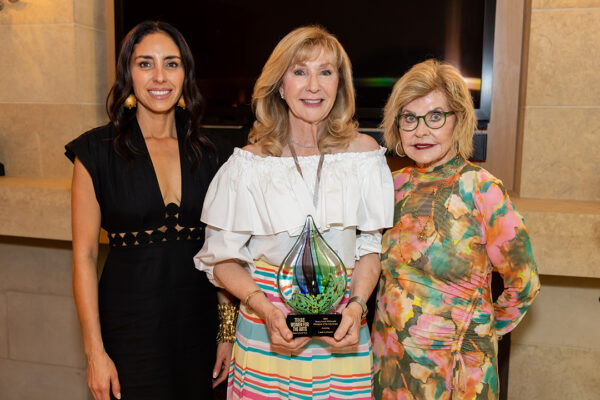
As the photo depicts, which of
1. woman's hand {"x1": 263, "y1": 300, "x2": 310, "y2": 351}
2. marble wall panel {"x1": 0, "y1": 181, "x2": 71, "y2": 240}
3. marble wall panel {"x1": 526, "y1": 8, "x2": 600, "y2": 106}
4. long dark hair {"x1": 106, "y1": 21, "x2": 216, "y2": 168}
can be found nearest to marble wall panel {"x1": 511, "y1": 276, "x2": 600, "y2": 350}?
marble wall panel {"x1": 526, "y1": 8, "x2": 600, "y2": 106}

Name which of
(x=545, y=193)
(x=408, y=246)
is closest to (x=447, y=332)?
(x=408, y=246)

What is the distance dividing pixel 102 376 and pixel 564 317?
1.88 m

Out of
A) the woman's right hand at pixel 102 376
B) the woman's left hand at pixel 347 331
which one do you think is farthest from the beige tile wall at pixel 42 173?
the woman's left hand at pixel 347 331

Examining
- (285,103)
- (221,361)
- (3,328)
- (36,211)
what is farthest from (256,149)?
(3,328)

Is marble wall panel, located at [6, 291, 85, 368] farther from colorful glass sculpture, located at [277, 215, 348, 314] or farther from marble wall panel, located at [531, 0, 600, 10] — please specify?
marble wall panel, located at [531, 0, 600, 10]

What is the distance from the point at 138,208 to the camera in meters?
1.44

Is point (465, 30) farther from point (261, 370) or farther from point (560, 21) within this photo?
point (261, 370)

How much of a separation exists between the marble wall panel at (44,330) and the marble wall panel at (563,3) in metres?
2.66

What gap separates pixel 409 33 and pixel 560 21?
1.92 ft

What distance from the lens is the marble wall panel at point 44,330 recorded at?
2.89 m

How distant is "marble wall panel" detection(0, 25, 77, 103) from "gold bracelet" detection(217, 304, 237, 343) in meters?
1.61

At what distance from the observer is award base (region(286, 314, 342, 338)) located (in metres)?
1.17

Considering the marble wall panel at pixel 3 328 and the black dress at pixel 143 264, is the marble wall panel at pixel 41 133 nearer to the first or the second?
the marble wall panel at pixel 3 328

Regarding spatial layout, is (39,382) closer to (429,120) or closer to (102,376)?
(102,376)
